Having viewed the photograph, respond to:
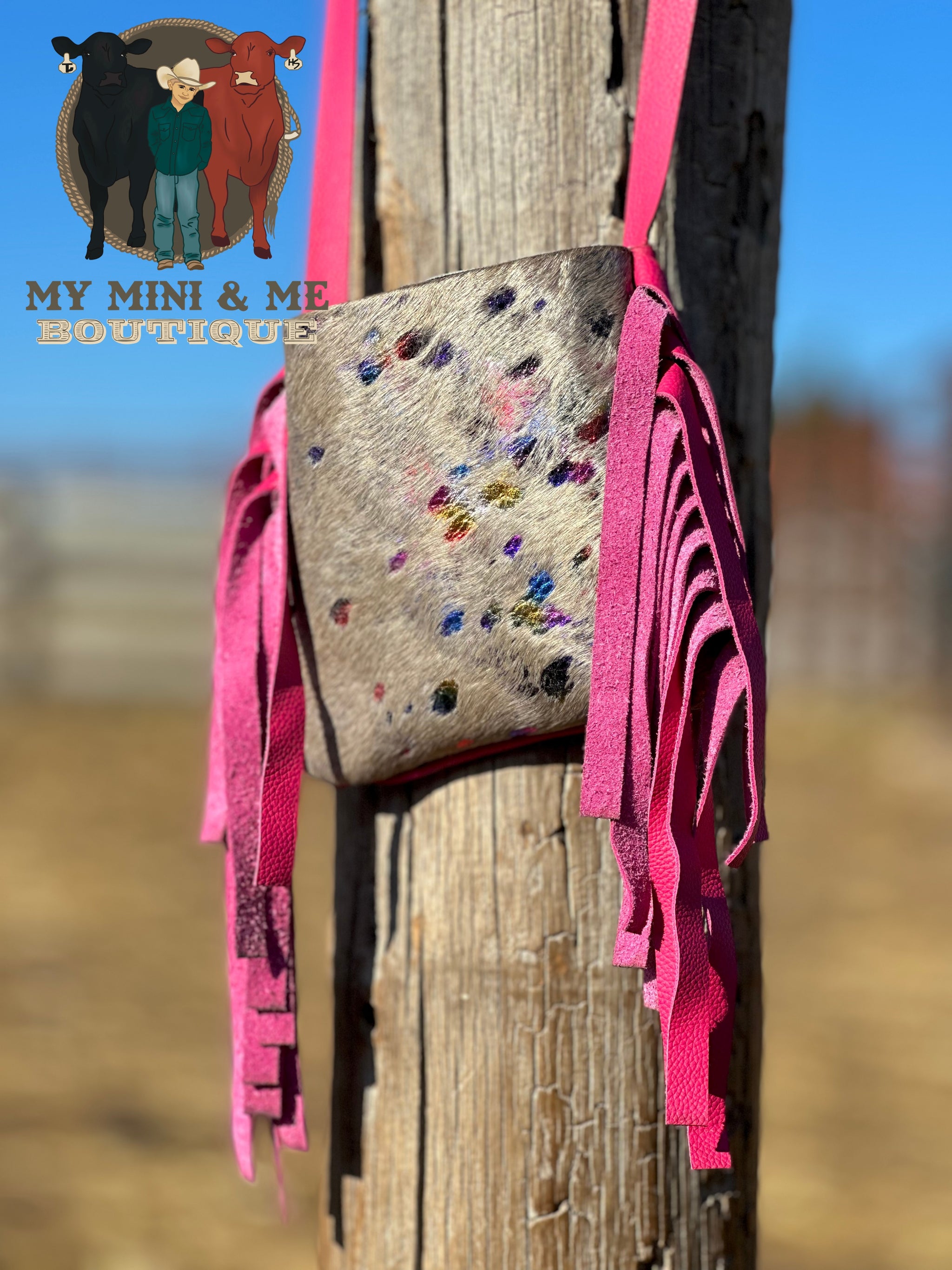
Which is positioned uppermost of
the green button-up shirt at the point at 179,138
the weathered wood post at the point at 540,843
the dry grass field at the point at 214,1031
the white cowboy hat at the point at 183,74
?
the white cowboy hat at the point at 183,74

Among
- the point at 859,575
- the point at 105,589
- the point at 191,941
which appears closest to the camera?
the point at 191,941

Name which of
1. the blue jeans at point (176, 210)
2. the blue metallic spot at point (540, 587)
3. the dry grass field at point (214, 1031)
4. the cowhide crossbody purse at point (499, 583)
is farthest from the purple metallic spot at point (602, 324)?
the dry grass field at point (214, 1031)

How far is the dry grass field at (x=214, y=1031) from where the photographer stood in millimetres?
3084

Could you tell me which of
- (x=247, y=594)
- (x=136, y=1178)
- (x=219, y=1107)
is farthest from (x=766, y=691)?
(x=219, y=1107)

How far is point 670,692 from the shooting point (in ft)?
3.59

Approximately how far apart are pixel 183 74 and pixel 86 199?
185mm

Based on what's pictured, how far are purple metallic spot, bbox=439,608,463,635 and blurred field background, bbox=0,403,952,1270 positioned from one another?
769 mm

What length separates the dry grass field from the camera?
308 cm

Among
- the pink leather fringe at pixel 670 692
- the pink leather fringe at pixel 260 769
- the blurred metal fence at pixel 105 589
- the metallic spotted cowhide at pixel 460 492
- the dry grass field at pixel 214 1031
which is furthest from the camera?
the blurred metal fence at pixel 105 589

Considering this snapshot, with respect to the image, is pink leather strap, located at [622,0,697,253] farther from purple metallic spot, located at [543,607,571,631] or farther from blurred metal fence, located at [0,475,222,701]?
blurred metal fence, located at [0,475,222,701]

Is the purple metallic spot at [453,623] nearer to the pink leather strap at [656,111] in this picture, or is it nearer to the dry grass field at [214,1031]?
the pink leather strap at [656,111]

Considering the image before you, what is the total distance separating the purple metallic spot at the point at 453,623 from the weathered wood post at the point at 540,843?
16cm

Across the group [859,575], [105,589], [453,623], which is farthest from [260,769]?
[859,575]

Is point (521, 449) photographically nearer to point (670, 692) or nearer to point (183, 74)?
point (670, 692)
